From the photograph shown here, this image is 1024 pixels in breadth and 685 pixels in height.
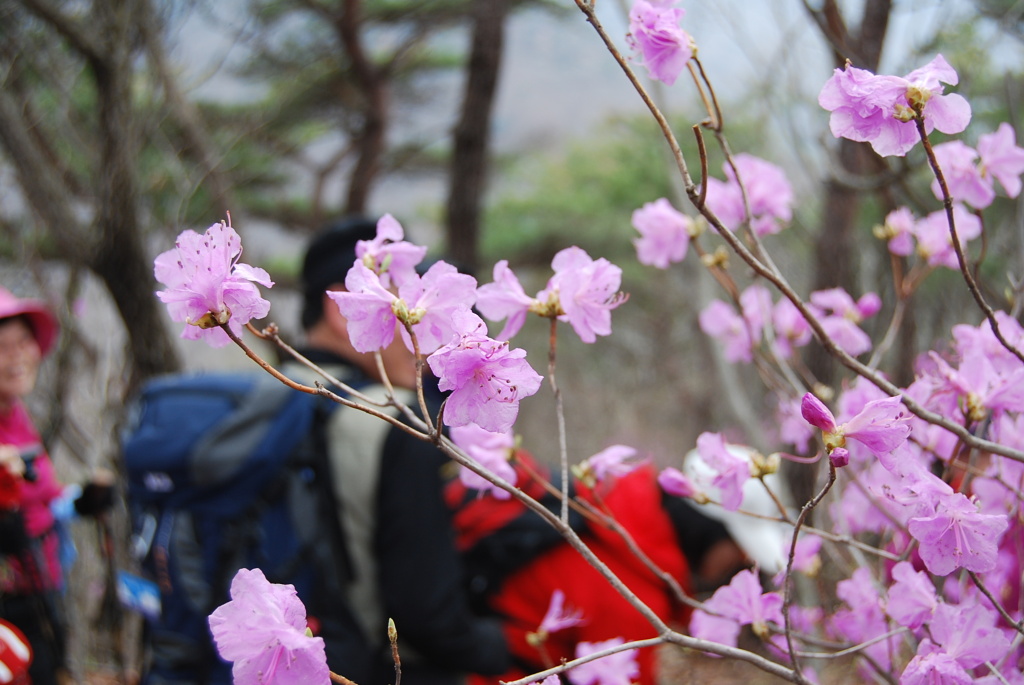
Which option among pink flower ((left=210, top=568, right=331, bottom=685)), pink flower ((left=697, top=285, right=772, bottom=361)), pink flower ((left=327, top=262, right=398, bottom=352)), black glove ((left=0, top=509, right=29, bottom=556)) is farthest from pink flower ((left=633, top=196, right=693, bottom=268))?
black glove ((left=0, top=509, right=29, bottom=556))

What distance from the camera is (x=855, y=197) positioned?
10.6ft

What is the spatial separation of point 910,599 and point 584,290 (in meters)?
0.46

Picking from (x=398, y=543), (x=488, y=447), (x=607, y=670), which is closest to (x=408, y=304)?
(x=488, y=447)

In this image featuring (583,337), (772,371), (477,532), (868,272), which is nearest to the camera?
(583,337)

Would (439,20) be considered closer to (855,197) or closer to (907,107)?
(855,197)

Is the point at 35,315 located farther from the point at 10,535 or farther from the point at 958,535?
the point at 958,535

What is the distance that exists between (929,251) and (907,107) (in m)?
0.57

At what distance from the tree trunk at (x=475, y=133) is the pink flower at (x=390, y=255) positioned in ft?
9.37

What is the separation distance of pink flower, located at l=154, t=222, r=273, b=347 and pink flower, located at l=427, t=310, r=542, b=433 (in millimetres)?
190

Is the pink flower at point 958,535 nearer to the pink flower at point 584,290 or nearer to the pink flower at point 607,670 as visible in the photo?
the pink flower at point 584,290

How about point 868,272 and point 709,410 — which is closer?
point 868,272

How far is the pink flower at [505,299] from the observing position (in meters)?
0.84

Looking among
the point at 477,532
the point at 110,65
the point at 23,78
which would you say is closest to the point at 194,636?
the point at 477,532

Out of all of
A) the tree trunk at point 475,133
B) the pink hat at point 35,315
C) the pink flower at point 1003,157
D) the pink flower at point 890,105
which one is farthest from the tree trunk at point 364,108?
the pink flower at point 890,105
